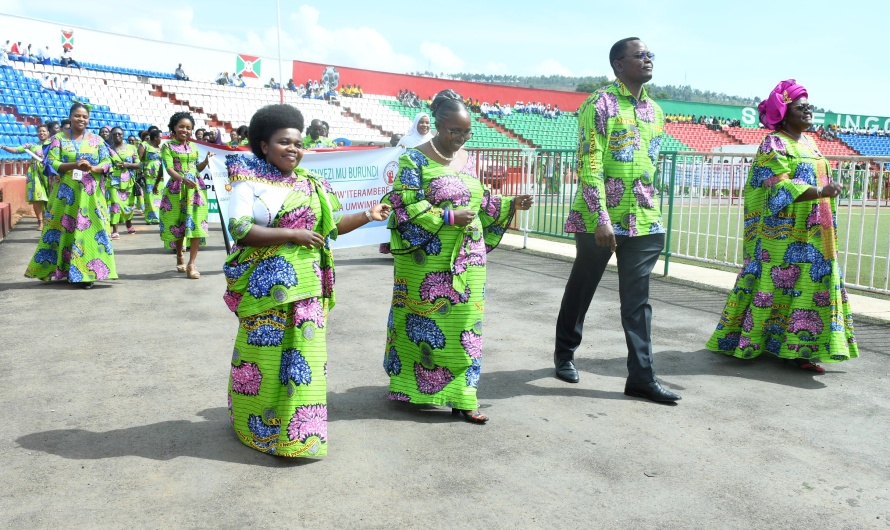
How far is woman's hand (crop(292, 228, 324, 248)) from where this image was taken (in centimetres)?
360

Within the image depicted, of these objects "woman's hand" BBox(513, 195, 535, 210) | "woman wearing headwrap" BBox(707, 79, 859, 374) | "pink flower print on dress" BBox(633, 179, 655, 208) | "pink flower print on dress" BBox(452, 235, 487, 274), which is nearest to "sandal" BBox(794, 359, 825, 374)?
"woman wearing headwrap" BBox(707, 79, 859, 374)

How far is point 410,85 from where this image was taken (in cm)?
4047

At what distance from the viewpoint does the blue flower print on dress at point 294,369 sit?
3684mm

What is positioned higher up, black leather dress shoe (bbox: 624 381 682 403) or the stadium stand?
the stadium stand

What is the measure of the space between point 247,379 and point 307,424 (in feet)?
1.20

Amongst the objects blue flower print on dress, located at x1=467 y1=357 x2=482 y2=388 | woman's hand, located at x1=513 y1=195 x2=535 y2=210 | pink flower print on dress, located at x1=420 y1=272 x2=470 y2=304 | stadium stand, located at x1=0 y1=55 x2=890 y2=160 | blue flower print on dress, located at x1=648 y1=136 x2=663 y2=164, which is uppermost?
stadium stand, located at x1=0 y1=55 x2=890 y2=160

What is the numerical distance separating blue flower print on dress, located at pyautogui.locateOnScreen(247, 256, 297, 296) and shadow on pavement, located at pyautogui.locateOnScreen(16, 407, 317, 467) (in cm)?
79

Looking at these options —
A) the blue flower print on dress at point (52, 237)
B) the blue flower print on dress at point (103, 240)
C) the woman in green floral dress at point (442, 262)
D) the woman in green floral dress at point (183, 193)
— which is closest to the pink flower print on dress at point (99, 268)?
the blue flower print on dress at point (103, 240)

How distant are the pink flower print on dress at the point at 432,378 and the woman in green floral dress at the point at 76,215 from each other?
17.0 ft

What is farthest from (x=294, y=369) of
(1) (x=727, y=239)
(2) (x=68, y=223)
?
(1) (x=727, y=239)

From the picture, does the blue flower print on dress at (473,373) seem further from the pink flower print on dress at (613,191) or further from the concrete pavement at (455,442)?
the pink flower print on dress at (613,191)

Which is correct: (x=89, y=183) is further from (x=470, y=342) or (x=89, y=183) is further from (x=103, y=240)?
(x=470, y=342)

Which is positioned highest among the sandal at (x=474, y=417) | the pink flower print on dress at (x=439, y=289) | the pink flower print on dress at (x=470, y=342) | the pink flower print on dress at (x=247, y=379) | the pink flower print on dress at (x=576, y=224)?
the pink flower print on dress at (x=576, y=224)

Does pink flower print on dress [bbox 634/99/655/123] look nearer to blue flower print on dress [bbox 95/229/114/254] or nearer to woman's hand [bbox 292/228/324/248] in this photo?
woman's hand [bbox 292/228/324/248]
